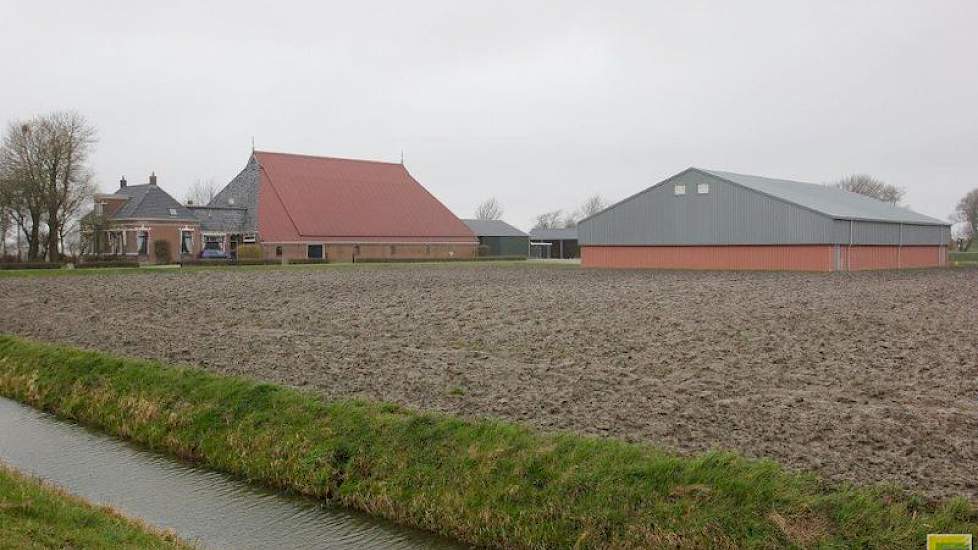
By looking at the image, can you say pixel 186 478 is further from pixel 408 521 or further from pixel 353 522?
pixel 408 521

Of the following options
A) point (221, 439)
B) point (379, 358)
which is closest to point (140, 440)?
point (221, 439)

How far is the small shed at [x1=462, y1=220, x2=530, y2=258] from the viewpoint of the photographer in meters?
83.4

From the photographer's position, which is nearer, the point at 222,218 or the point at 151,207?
the point at 151,207

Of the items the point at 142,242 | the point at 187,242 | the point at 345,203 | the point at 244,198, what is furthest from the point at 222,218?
the point at 345,203

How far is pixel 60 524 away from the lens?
6730 mm

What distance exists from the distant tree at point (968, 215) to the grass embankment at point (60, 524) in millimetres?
112277

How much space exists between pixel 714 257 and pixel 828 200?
1159 cm

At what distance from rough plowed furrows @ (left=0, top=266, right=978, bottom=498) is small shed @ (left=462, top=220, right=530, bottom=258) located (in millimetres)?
54756

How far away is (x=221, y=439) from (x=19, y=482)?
2.68m

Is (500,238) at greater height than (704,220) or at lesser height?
lesser

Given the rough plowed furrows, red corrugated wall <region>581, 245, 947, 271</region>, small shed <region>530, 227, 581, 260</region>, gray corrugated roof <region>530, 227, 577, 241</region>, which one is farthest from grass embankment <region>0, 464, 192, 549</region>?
gray corrugated roof <region>530, 227, 577, 241</region>

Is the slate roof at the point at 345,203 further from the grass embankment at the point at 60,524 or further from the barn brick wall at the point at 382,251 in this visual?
the grass embankment at the point at 60,524

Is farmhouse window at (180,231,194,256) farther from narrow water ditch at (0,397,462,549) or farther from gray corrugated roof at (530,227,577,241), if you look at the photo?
narrow water ditch at (0,397,462,549)

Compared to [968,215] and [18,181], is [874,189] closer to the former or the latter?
[968,215]
